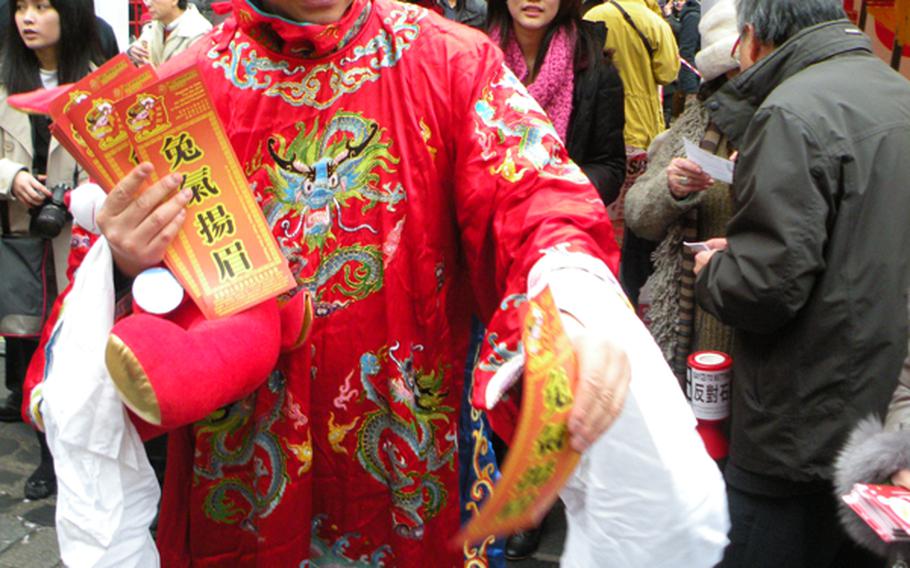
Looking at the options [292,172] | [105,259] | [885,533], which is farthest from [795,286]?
[105,259]

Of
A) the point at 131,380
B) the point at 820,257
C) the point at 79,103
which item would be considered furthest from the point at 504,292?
the point at 820,257

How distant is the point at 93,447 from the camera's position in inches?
57.6

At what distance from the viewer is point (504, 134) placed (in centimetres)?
162

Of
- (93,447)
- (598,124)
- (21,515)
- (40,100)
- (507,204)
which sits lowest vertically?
(21,515)

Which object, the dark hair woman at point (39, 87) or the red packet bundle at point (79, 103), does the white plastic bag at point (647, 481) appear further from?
the dark hair woman at point (39, 87)

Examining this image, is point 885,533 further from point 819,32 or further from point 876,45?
point 876,45

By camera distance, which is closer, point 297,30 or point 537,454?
point 537,454

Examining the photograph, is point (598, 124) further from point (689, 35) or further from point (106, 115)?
point (689, 35)

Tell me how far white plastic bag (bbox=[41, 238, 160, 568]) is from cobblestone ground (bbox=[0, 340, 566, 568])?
2.25 m

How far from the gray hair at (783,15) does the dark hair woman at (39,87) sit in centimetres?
250

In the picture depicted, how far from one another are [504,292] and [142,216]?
55 cm

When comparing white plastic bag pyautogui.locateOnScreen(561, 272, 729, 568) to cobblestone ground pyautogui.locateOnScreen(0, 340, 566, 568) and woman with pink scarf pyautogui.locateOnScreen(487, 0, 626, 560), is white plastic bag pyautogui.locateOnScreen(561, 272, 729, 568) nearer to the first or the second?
cobblestone ground pyautogui.locateOnScreen(0, 340, 566, 568)

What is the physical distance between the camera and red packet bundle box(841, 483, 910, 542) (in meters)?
1.81

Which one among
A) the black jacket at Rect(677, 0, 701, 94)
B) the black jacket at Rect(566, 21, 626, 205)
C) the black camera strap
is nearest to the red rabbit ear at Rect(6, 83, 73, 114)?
the black jacket at Rect(566, 21, 626, 205)
